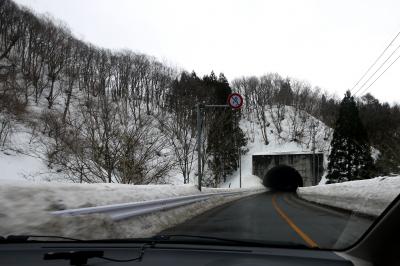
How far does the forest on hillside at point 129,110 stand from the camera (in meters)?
20.3

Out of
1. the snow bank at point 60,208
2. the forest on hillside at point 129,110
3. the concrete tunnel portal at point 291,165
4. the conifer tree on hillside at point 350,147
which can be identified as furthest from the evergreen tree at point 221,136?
the snow bank at point 60,208

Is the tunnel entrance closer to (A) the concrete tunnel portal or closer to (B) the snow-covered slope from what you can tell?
(A) the concrete tunnel portal

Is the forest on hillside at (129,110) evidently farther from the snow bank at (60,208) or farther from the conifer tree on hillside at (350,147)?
the snow bank at (60,208)

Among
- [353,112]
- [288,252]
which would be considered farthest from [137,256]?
[353,112]

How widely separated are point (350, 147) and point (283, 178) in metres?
42.3

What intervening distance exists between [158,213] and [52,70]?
197 ft

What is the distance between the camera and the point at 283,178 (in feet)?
259

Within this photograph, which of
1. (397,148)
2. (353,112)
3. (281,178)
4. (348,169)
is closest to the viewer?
(397,148)

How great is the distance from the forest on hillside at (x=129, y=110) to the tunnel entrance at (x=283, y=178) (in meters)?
6.19

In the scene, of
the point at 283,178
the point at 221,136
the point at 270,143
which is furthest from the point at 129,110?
the point at 270,143

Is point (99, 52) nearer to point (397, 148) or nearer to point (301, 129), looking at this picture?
point (301, 129)

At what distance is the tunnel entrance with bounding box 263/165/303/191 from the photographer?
69.4 metres

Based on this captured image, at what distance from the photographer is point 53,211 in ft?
19.0

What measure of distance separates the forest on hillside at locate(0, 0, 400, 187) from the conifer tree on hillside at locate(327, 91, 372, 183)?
4.20 ft
